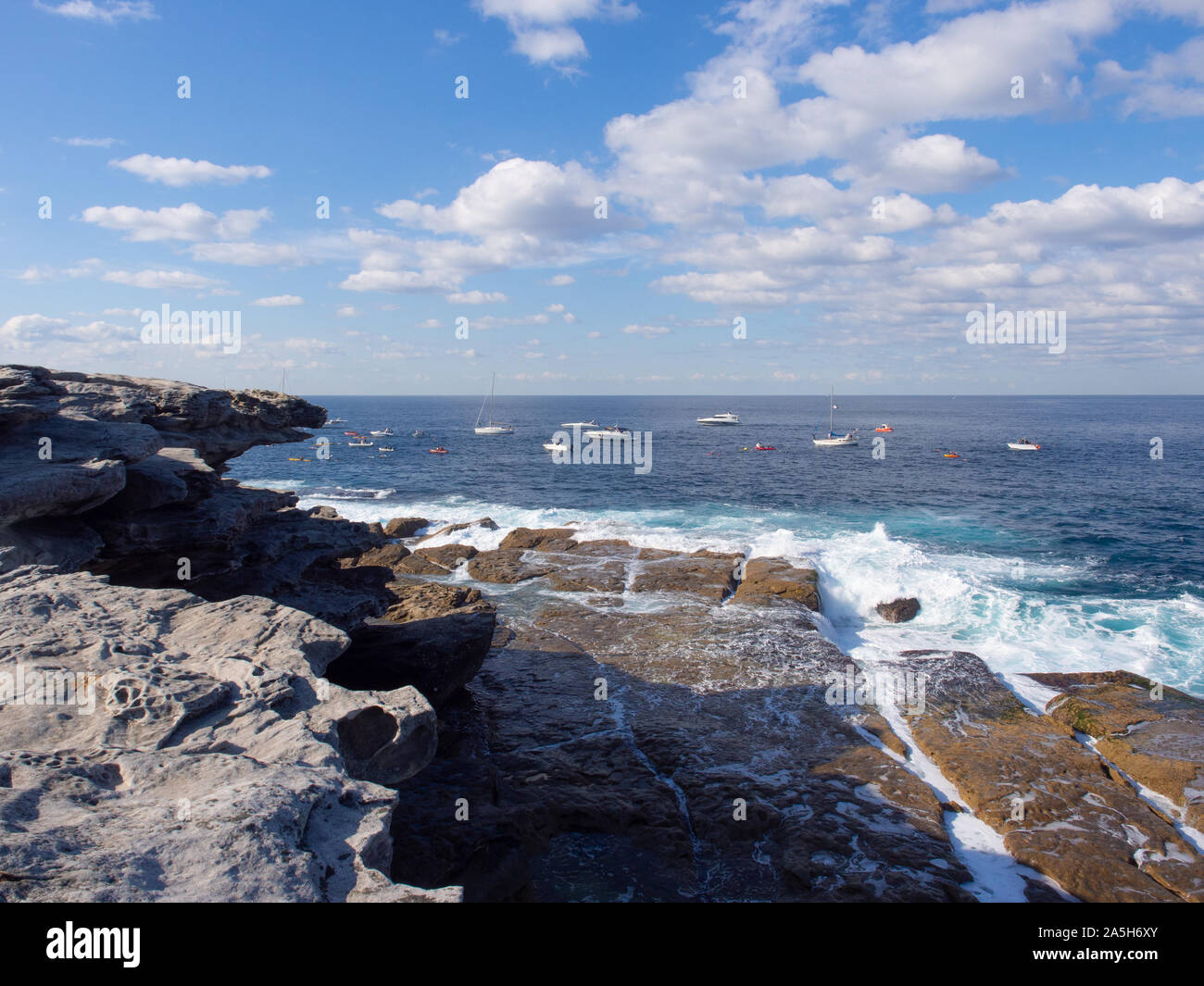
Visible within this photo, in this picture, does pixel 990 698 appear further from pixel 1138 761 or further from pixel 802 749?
pixel 802 749

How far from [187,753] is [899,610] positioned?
2308 cm

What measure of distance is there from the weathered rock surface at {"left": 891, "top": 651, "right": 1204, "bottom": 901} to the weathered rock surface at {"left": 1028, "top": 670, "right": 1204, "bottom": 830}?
0.60 metres

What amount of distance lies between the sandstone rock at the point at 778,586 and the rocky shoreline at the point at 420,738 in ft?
8.59

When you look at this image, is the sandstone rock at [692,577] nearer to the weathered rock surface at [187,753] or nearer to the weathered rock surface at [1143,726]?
the weathered rock surface at [1143,726]

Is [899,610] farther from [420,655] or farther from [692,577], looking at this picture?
[420,655]

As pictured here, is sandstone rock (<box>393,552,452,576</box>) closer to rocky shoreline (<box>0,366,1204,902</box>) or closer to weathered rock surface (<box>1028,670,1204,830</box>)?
rocky shoreline (<box>0,366,1204,902</box>)

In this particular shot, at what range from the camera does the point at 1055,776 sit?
14023 mm

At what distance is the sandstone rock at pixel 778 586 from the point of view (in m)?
24.2

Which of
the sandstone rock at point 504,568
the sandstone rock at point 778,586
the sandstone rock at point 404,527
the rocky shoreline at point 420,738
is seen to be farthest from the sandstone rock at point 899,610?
the sandstone rock at point 404,527

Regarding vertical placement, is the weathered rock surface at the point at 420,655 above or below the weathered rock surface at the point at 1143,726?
above

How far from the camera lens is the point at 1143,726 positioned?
52.3 feet
